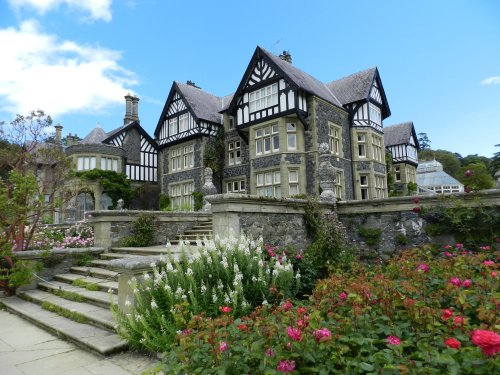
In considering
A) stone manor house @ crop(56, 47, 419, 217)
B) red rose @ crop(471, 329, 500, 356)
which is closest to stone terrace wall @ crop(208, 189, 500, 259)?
red rose @ crop(471, 329, 500, 356)

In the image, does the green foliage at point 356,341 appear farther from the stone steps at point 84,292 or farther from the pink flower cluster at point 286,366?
the stone steps at point 84,292

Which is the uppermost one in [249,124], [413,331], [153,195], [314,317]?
[249,124]

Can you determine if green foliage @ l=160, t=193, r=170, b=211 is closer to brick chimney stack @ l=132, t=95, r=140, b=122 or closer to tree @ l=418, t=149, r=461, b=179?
brick chimney stack @ l=132, t=95, r=140, b=122

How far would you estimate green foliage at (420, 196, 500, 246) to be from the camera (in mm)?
6617

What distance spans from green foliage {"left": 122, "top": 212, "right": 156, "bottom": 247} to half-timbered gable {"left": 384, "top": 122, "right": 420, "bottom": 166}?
26815mm

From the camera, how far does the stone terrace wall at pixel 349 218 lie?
629 cm

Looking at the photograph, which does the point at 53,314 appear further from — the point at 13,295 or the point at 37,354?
the point at 13,295

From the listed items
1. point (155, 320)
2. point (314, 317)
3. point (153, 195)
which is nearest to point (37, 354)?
point (155, 320)

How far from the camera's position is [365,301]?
281cm

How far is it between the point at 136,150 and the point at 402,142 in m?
23.7

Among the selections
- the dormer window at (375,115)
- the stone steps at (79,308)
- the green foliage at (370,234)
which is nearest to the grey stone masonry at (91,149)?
the dormer window at (375,115)

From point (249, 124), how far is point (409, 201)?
12.8 metres

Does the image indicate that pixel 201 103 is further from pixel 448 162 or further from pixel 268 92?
pixel 448 162

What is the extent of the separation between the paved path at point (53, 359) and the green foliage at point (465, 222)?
664cm
